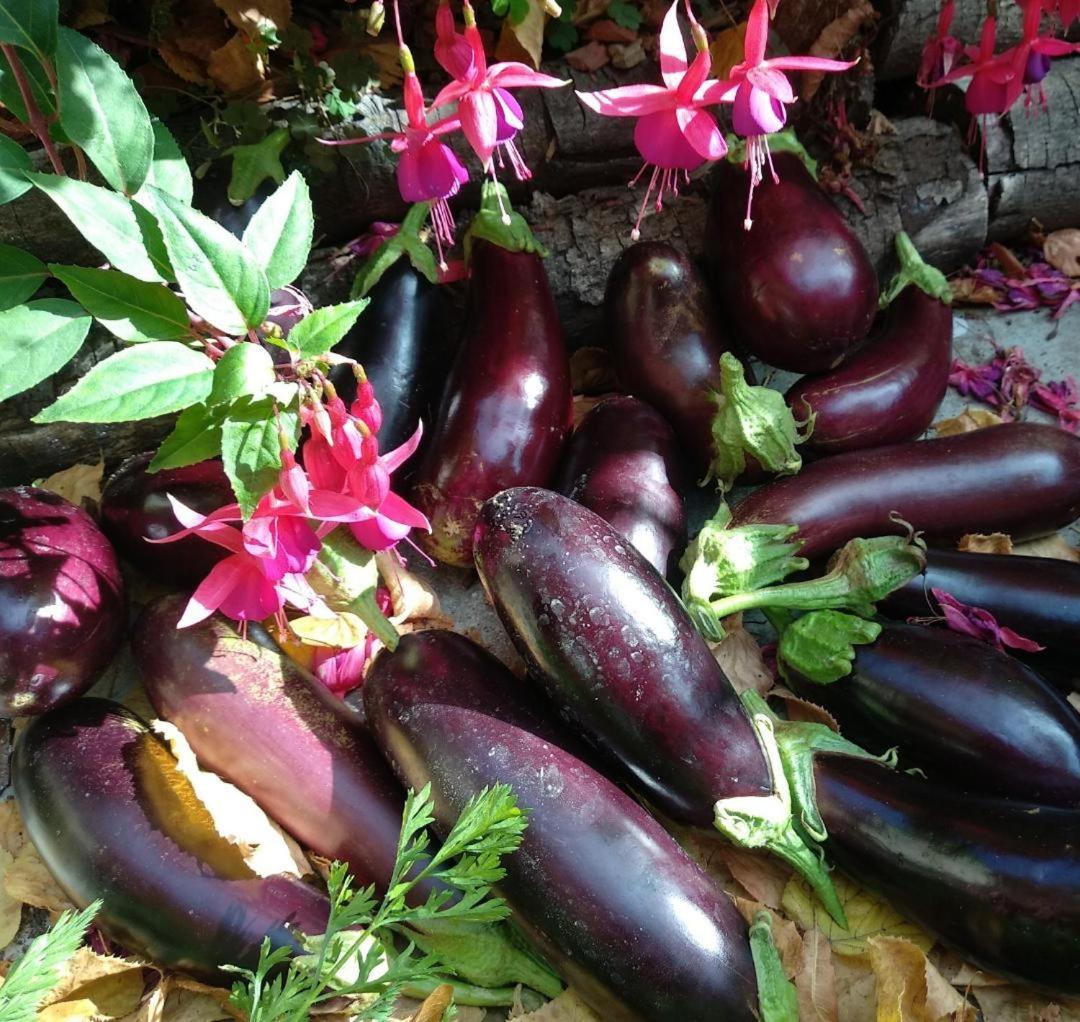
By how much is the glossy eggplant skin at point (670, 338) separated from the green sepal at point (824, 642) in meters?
0.34

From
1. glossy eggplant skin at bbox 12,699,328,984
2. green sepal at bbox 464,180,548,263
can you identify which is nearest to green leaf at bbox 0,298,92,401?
glossy eggplant skin at bbox 12,699,328,984

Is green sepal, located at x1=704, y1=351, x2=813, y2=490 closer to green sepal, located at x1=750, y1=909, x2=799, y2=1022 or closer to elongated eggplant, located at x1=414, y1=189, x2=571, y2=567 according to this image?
elongated eggplant, located at x1=414, y1=189, x2=571, y2=567

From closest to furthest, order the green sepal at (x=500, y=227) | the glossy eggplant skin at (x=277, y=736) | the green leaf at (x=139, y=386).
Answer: the green leaf at (x=139, y=386) < the glossy eggplant skin at (x=277, y=736) < the green sepal at (x=500, y=227)

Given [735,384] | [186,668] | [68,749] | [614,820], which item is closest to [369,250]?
[735,384]

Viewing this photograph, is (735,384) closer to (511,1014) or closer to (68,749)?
(511,1014)

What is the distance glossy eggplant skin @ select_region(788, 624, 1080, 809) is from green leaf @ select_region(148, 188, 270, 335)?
0.81 metres

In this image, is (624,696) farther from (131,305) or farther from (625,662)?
(131,305)

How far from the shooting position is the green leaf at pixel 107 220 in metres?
0.86

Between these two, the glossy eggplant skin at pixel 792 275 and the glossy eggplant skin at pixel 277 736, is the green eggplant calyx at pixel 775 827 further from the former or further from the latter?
the glossy eggplant skin at pixel 792 275

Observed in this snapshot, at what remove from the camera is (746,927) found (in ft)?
3.30

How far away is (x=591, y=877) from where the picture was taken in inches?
37.8

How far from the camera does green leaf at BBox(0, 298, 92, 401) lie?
936mm

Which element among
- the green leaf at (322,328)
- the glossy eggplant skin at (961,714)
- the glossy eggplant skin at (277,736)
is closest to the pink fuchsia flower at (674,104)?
the green leaf at (322,328)

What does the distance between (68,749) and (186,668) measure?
15 centimetres
